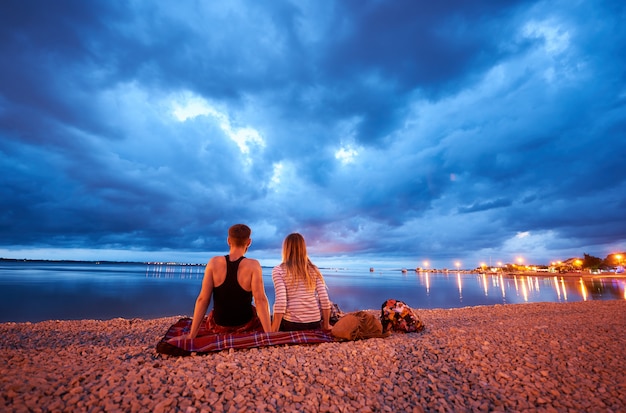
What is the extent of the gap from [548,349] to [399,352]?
9.41 feet

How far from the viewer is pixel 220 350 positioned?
500 cm

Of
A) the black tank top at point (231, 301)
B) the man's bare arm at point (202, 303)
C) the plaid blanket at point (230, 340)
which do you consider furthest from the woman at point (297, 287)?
the man's bare arm at point (202, 303)

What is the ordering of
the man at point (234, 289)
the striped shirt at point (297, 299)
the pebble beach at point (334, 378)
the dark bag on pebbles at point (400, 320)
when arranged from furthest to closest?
the dark bag on pebbles at point (400, 320), the striped shirt at point (297, 299), the man at point (234, 289), the pebble beach at point (334, 378)

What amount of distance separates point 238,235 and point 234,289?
104 cm

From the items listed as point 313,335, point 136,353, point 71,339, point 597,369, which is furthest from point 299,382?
point 71,339

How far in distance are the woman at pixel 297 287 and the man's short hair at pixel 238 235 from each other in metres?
0.92

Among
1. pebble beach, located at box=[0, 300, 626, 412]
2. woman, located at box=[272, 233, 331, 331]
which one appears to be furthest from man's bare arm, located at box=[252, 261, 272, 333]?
pebble beach, located at box=[0, 300, 626, 412]

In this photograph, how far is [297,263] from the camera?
6.27 metres

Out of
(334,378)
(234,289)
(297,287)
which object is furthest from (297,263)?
(334,378)

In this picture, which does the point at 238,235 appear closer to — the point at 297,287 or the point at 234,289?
the point at 234,289

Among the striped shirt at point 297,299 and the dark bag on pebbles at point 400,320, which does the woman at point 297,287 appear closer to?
the striped shirt at point 297,299

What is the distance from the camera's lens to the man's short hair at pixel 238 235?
19.0 feet

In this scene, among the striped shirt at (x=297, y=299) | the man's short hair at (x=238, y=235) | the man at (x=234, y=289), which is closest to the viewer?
the man at (x=234, y=289)

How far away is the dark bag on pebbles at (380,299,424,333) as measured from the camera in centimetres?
764
